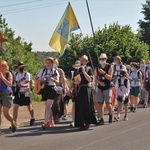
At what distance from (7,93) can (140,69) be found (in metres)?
7.76

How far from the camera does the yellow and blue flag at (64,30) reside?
12.8 metres

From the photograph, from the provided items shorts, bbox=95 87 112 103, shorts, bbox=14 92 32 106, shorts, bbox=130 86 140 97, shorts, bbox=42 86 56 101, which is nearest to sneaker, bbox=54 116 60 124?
shorts, bbox=14 92 32 106

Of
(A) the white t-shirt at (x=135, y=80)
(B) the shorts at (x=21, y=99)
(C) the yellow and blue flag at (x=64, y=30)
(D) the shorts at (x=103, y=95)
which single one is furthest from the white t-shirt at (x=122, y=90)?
(B) the shorts at (x=21, y=99)

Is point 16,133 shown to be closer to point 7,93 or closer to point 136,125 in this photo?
point 7,93

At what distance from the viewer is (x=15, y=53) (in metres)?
21.1

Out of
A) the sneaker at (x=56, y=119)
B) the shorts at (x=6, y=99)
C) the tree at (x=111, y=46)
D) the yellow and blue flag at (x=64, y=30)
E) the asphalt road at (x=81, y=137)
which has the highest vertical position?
the tree at (x=111, y=46)

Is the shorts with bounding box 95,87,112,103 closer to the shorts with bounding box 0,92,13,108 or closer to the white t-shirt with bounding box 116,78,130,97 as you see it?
the white t-shirt with bounding box 116,78,130,97

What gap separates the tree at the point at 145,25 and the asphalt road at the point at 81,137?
5018 cm

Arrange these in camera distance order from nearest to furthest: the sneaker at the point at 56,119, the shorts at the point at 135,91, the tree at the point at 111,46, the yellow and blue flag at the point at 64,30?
1. the sneaker at the point at 56,119
2. the yellow and blue flag at the point at 64,30
3. the shorts at the point at 135,91
4. the tree at the point at 111,46

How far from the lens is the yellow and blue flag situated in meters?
12.8

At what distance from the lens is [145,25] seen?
63.2m

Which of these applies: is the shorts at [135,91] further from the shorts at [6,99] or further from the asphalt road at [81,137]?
the shorts at [6,99]

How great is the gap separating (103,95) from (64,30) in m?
2.98

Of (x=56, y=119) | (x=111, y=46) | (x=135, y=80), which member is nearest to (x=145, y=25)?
(x=111, y=46)
